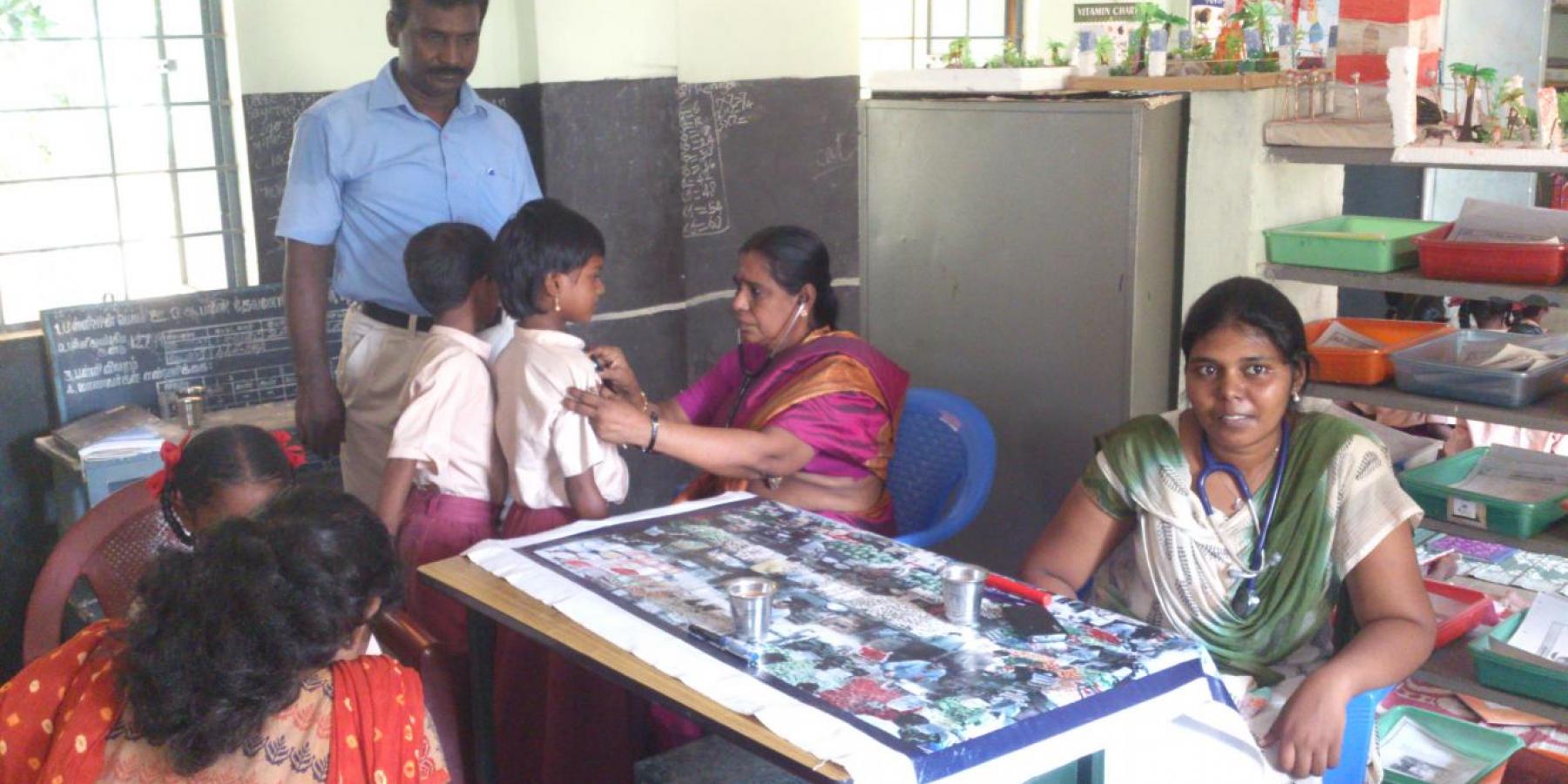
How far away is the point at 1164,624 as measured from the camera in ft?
8.39

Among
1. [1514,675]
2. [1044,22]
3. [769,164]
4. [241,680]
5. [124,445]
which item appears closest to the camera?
[241,680]

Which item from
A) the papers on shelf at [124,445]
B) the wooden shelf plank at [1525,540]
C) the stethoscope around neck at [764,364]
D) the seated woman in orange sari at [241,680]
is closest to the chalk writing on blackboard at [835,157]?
the stethoscope around neck at [764,364]

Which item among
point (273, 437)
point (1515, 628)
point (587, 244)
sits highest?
point (587, 244)

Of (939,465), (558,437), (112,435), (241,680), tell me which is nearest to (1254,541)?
(939,465)

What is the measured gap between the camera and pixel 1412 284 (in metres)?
2.95

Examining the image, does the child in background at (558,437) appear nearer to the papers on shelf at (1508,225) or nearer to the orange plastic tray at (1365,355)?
the orange plastic tray at (1365,355)

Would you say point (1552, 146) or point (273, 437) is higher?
point (1552, 146)

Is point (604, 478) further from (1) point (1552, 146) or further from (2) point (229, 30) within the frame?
(2) point (229, 30)

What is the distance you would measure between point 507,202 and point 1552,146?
90.1 inches

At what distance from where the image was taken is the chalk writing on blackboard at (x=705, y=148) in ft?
17.3

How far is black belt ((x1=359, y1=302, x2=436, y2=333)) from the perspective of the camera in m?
3.41

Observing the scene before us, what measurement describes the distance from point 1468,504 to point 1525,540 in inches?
4.9

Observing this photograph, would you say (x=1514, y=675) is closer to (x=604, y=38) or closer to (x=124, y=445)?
(x=124, y=445)

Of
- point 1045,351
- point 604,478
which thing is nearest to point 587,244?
point 604,478
